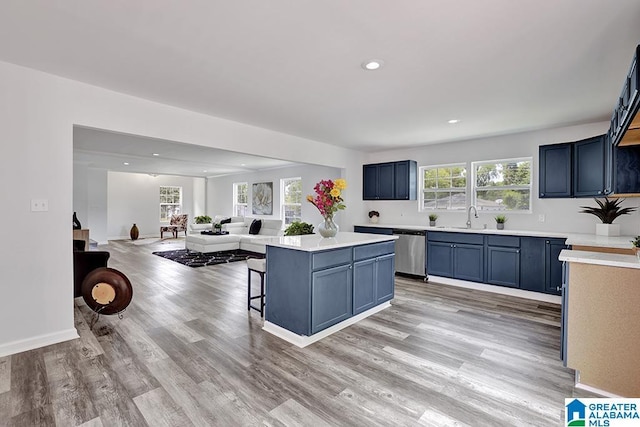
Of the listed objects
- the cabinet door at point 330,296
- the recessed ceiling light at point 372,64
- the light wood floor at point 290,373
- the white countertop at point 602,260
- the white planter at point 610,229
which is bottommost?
the light wood floor at point 290,373

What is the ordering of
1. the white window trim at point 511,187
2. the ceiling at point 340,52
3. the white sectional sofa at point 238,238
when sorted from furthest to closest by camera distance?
the white sectional sofa at point 238,238, the white window trim at point 511,187, the ceiling at point 340,52

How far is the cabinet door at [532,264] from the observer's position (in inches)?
168

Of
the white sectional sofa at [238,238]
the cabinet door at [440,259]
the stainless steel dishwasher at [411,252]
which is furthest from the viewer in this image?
the white sectional sofa at [238,238]

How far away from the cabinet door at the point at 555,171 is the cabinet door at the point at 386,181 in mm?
2399

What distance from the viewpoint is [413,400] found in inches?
81.5

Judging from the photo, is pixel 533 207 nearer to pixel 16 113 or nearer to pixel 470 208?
pixel 470 208

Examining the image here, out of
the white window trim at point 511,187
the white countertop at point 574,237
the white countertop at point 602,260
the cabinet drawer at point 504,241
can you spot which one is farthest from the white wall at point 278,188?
the white countertop at point 602,260

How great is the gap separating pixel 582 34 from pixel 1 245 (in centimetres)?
479

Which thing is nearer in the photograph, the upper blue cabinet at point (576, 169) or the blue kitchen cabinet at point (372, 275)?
the blue kitchen cabinet at point (372, 275)

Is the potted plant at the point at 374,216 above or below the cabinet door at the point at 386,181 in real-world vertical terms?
below

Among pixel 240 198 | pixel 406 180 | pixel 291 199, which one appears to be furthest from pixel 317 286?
pixel 240 198

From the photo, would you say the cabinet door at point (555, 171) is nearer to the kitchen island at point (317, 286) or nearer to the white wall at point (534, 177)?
the white wall at point (534, 177)

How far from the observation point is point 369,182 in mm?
6480

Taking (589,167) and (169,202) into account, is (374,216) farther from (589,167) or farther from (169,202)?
(169,202)
